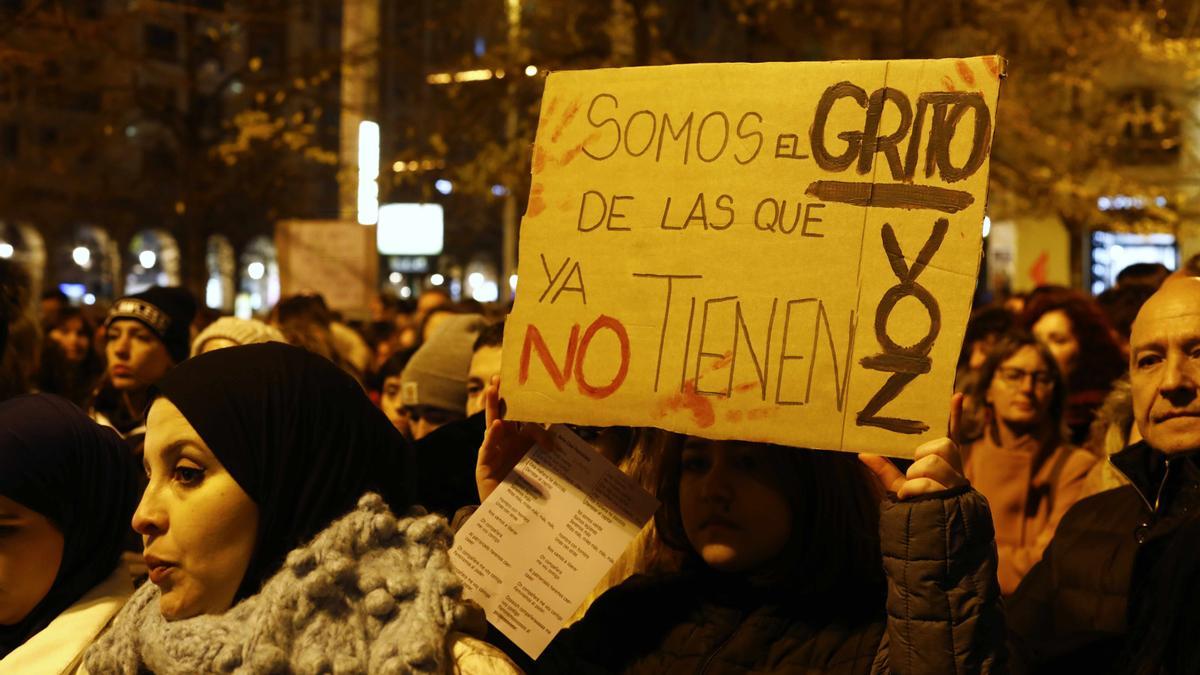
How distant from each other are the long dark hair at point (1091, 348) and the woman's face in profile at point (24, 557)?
5037 mm

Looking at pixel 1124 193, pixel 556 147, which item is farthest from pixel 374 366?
pixel 1124 193

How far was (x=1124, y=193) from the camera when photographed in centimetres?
2175

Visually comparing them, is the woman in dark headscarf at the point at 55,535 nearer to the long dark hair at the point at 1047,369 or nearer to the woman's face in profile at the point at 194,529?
the woman's face in profile at the point at 194,529

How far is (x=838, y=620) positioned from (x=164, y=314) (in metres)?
4.64

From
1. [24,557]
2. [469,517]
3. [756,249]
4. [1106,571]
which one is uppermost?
[756,249]

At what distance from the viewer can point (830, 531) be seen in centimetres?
309

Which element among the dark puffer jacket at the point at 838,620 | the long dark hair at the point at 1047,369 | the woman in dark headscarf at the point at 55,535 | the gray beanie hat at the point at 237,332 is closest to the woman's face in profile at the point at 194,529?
the woman in dark headscarf at the point at 55,535

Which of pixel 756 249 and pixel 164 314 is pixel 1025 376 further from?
pixel 164 314

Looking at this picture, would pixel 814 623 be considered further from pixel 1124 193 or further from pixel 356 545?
pixel 1124 193

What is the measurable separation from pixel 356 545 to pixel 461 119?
1496 centimetres

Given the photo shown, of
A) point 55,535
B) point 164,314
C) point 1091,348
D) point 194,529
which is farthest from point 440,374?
point 194,529

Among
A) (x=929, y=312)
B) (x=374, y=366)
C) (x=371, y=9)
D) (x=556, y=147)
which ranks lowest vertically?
(x=374, y=366)

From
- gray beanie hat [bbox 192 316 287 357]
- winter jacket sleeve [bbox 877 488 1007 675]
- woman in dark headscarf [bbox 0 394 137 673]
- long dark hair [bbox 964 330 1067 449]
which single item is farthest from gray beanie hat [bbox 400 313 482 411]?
winter jacket sleeve [bbox 877 488 1007 675]

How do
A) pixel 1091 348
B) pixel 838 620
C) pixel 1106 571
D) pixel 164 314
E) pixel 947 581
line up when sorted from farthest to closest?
pixel 1091 348 → pixel 164 314 → pixel 1106 571 → pixel 838 620 → pixel 947 581
